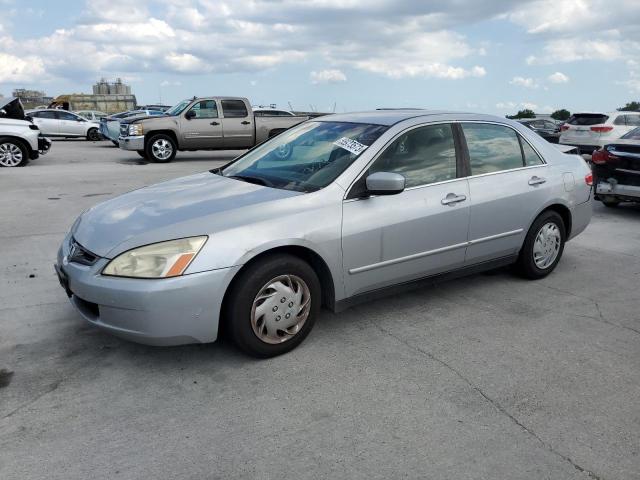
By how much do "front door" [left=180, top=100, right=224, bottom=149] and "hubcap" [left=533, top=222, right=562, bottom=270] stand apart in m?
12.3

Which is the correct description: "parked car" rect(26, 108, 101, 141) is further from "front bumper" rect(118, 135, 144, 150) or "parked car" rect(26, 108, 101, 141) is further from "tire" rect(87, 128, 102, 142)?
"front bumper" rect(118, 135, 144, 150)

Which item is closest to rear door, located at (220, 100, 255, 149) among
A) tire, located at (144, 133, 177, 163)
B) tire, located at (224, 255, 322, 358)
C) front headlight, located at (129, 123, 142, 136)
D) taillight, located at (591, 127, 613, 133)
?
tire, located at (144, 133, 177, 163)

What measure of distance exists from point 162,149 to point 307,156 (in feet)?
40.0

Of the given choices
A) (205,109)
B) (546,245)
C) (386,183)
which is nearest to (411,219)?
(386,183)

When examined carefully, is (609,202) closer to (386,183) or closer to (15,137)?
(386,183)

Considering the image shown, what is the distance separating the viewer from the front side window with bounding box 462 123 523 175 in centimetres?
453

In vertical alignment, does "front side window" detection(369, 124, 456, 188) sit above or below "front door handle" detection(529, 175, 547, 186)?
above

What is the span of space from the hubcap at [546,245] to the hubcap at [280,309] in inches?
99.6

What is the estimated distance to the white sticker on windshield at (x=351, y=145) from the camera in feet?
13.0

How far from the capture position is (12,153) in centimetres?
1354

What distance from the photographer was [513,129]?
4949 mm

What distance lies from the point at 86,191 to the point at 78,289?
7.41 m

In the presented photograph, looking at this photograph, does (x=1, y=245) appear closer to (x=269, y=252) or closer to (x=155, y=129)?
(x=269, y=252)

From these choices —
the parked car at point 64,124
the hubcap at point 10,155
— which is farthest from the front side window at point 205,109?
the parked car at point 64,124
